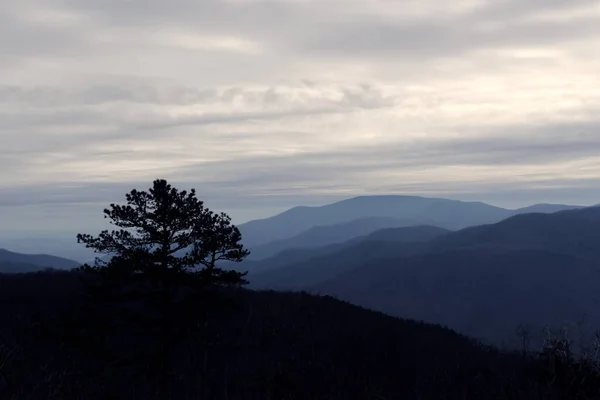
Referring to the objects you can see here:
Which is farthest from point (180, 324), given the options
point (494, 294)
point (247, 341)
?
point (494, 294)

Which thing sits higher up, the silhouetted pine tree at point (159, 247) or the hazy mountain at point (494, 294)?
the silhouetted pine tree at point (159, 247)

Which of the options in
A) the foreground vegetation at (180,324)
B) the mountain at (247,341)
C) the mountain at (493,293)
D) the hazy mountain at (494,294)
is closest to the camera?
the mountain at (247,341)

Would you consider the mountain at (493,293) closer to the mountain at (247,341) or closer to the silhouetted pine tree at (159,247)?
the mountain at (247,341)

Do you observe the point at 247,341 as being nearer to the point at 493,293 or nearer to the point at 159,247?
the point at 159,247

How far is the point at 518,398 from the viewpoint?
6.39 metres

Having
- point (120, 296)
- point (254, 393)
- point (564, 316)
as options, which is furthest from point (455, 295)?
point (254, 393)

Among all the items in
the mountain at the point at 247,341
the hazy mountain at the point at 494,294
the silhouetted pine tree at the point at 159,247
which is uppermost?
the silhouetted pine tree at the point at 159,247

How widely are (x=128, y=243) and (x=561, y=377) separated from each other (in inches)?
717

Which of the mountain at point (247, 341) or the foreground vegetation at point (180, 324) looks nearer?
the mountain at point (247, 341)

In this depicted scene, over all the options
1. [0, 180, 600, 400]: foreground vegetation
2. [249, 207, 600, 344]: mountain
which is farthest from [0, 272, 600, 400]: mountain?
[249, 207, 600, 344]: mountain

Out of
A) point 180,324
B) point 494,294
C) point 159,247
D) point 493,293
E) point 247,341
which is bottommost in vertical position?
point 494,294

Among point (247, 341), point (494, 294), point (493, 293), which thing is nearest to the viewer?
point (247, 341)

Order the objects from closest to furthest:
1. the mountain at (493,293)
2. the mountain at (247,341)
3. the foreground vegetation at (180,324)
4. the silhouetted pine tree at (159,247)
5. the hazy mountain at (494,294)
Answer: the mountain at (247,341)
the foreground vegetation at (180,324)
the silhouetted pine tree at (159,247)
the hazy mountain at (494,294)
the mountain at (493,293)

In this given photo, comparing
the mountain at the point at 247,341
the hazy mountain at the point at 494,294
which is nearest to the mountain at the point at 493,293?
the hazy mountain at the point at 494,294
